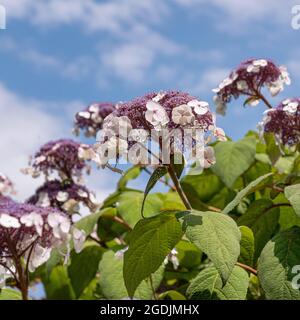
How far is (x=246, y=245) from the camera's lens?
2.29m

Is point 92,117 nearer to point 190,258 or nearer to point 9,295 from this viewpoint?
point 190,258

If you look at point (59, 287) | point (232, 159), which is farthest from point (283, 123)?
point (59, 287)

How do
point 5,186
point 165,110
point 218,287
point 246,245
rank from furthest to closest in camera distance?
point 5,186
point 246,245
point 218,287
point 165,110

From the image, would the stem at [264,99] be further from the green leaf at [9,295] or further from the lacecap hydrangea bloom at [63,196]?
the green leaf at [9,295]

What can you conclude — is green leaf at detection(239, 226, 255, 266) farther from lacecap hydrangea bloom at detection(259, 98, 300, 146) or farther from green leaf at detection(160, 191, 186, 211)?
green leaf at detection(160, 191, 186, 211)

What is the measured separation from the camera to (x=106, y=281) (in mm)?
2994

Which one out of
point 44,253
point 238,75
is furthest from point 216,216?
point 238,75

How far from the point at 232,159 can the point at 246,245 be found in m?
1.38

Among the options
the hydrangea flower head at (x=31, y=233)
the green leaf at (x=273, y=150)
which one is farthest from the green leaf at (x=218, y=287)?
the green leaf at (x=273, y=150)

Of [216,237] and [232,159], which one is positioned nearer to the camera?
[216,237]

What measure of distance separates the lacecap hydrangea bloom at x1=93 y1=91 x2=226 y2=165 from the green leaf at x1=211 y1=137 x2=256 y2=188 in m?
1.46

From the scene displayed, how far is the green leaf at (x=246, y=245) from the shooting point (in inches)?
88.7

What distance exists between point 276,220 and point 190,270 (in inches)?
44.4

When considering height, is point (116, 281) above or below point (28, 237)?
below
